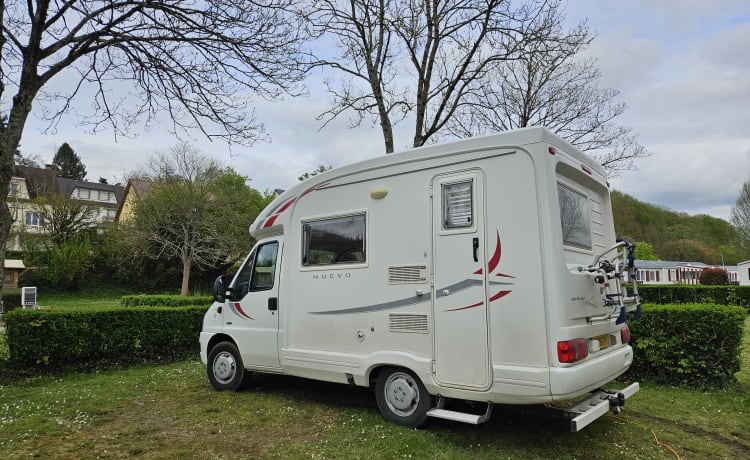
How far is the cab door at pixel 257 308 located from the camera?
595cm

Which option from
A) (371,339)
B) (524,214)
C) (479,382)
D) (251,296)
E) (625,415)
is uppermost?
(524,214)

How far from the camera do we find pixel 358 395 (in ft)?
20.4

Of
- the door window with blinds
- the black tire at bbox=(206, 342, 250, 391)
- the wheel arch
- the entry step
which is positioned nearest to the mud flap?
the entry step

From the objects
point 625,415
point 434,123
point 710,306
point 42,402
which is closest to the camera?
point 625,415

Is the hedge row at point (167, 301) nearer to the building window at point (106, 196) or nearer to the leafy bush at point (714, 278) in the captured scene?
the leafy bush at point (714, 278)

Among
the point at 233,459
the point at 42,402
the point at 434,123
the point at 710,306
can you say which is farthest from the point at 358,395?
the point at 434,123

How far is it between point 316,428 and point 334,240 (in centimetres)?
203

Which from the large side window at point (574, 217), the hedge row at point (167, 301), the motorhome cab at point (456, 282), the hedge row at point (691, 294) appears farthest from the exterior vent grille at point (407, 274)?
the hedge row at point (691, 294)

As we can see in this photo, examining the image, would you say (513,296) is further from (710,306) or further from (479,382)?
(710,306)

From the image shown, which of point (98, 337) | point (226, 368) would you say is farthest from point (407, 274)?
point (98, 337)

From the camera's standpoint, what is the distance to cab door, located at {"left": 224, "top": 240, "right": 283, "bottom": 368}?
5.95m

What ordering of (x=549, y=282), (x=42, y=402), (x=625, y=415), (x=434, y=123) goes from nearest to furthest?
1. (x=549, y=282)
2. (x=625, y=415)
3. (x=42, y=402)
4. (x=434, y=123)

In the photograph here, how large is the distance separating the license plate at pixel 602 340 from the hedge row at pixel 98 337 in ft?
24.6

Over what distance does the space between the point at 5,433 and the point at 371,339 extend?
3.82 metres
